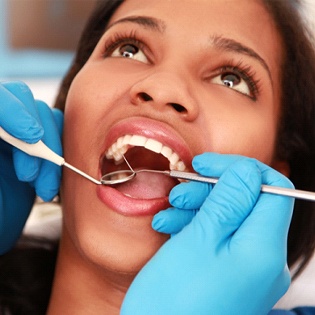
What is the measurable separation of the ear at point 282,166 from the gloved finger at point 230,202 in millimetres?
456

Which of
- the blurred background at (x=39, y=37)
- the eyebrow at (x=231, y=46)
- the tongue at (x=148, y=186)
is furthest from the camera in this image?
the blurred background at (x=39, y=37)

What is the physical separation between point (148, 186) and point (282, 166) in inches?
16.2

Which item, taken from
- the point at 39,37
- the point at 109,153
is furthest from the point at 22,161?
the point at 39,37

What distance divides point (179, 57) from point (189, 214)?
15.5 inches

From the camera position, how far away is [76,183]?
1.37 m

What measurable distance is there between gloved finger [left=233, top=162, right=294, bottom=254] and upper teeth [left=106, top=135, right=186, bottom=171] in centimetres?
26

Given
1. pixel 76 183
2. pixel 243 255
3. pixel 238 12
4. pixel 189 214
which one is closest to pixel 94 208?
pixel 76 183

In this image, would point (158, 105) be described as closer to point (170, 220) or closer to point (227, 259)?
point (170, 220)

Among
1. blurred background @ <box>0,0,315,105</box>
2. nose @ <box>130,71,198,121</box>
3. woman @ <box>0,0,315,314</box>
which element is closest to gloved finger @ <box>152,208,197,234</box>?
woman @ <box>0,0,315,314</box>

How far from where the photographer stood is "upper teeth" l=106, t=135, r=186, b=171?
125 cm

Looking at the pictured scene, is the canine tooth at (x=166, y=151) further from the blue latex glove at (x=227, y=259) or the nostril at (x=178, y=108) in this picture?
the blue latex glove at (x=227, y=259)

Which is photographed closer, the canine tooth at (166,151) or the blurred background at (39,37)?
the canine tooth at (166,151)

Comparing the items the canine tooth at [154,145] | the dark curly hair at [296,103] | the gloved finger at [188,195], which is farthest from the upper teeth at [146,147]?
the dark curly hair at [296,103]

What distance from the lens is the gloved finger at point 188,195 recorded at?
1165 millimetres
